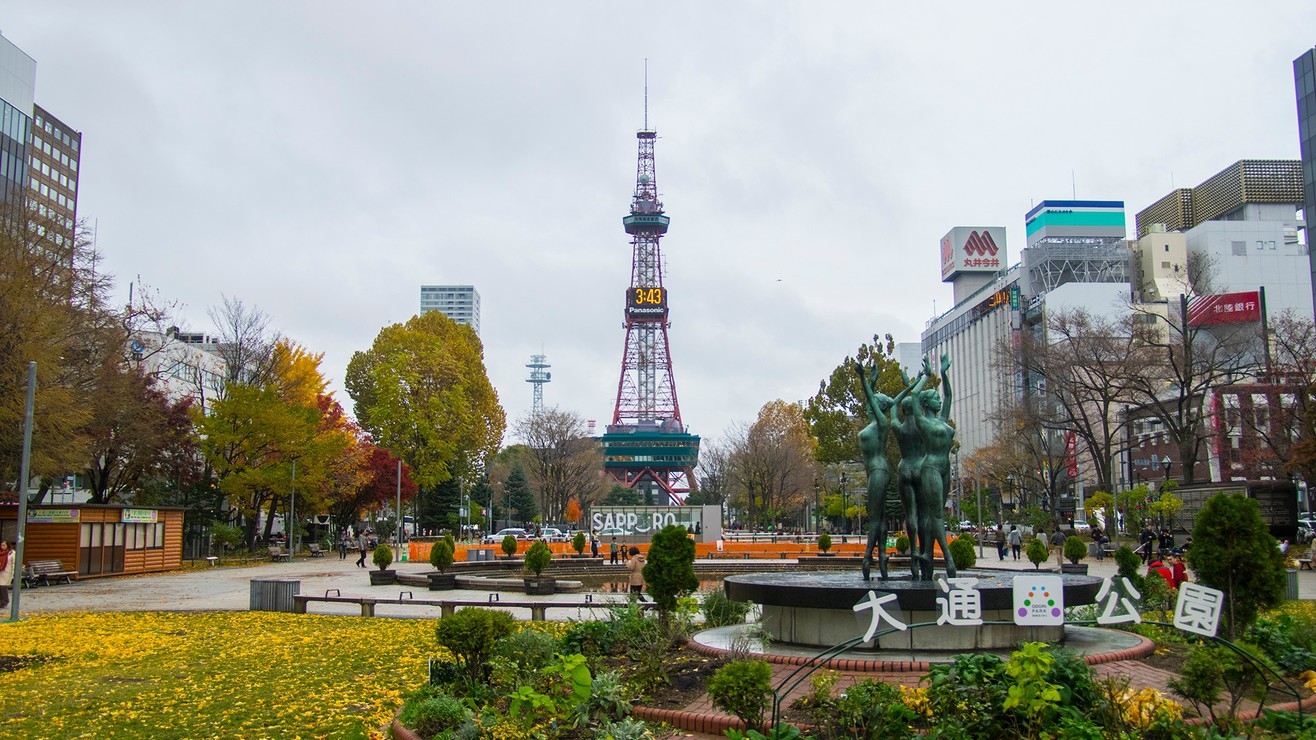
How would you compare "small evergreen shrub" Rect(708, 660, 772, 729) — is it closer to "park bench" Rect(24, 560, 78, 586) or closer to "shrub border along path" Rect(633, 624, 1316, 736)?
"shrub border along path" Rect(633, 624, 1316, 736)

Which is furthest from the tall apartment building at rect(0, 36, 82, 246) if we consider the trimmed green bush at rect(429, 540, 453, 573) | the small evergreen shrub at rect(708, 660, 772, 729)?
the small evergreen shrub at rect(708, 660, 772, 729)

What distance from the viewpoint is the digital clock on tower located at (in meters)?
117

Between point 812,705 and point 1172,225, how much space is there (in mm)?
122725

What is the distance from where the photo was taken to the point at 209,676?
43.0ft

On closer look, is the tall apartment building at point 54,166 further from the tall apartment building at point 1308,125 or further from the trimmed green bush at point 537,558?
the tall apartment building at point 1308,125

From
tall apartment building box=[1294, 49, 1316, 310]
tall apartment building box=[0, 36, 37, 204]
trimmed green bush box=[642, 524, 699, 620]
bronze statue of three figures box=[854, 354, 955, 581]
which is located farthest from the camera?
tall apartment building box=[0, 36, 37, 204]

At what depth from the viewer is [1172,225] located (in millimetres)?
116125

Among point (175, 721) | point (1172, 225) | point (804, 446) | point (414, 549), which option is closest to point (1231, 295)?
point (804, 446)

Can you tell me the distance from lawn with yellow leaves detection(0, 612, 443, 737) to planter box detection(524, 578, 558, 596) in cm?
759

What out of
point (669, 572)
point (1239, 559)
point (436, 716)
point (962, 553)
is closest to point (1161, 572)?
point (962, 553)

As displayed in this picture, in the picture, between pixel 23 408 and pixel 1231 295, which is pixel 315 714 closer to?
pixel 23 408

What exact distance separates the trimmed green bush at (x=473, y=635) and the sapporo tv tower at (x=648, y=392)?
92.3m

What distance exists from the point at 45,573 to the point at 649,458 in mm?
75699

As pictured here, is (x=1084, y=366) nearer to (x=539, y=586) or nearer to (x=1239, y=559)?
(x=539, y=586)
